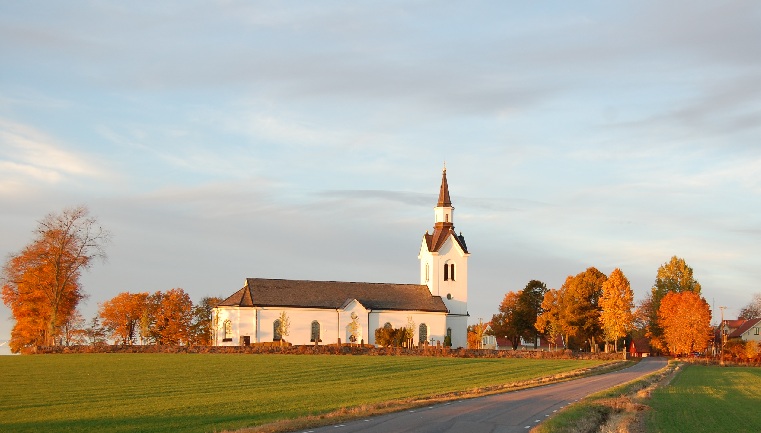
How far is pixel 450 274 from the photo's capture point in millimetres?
101125

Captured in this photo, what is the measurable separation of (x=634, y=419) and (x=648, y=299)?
322ft

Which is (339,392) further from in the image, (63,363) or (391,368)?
(63,363)

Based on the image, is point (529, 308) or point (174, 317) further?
point (529, 308)

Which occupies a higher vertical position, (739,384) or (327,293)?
(327,293)

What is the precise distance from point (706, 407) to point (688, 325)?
6610 centimetres

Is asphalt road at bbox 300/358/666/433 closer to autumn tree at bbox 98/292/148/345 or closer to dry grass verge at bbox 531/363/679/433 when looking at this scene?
dry grass verge at bbox 531/363/679/433

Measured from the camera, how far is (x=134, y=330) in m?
97.5

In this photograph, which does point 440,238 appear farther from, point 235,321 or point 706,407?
point 706,407

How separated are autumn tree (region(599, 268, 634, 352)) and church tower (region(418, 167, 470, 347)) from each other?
15.7m

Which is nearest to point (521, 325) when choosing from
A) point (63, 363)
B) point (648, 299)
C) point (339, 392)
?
point (648, 299)

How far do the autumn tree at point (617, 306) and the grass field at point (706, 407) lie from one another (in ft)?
132

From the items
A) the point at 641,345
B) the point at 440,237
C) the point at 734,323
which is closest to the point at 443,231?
the point at 440,237

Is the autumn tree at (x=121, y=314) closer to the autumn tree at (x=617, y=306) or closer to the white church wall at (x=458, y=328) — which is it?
the white church wall at (x=458, y=328)

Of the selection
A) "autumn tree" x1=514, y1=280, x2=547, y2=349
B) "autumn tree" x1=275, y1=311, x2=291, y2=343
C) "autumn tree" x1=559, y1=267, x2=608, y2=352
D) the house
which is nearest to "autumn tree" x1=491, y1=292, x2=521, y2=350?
"autumn tree" x1=514, y1=280, x2=547, y2=349
